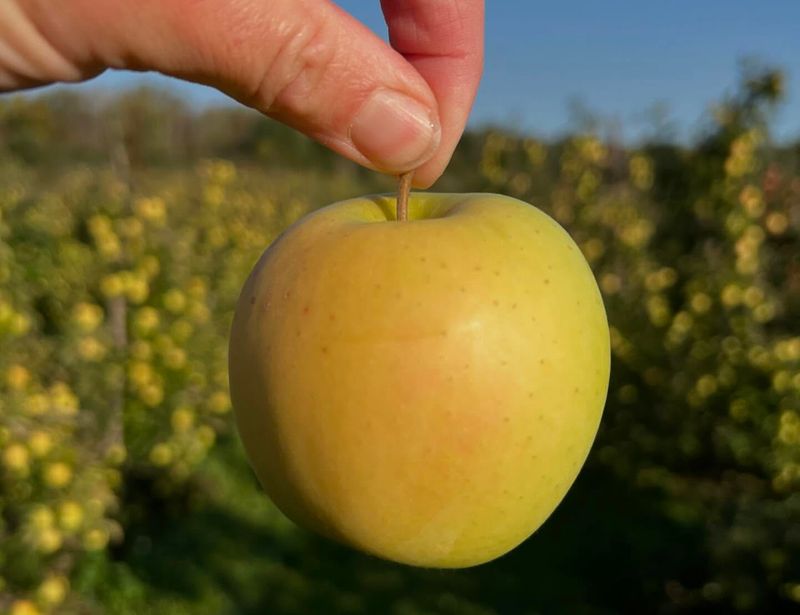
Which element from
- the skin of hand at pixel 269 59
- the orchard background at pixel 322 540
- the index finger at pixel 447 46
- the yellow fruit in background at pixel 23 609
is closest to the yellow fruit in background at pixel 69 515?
the orchard background at pixel 322 540

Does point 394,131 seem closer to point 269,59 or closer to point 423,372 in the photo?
point 269,59

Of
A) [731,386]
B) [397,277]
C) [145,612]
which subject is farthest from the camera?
[731,386]

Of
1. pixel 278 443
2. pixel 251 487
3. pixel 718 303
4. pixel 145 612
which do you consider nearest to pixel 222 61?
pixel 278 443

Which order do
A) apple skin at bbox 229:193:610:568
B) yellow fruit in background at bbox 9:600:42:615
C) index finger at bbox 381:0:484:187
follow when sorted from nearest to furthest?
apple skin at bbox 229:193:610:568, index finger at bbox 381:0:484:187, yellow fruit in background at bbox 9:600:42:615

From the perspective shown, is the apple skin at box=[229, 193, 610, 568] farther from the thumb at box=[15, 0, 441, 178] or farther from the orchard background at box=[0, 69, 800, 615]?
the orchard background at box=[0, 69, 800, 615]

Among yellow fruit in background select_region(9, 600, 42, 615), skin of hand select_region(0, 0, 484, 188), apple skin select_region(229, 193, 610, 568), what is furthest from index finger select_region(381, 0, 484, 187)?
yellow fruit in background select_region(9, 600, 42, 615)

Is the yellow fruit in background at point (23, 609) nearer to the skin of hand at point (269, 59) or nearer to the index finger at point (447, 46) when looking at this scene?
the skin of hand at point (269, 59)

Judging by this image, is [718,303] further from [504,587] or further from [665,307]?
[504,587]
